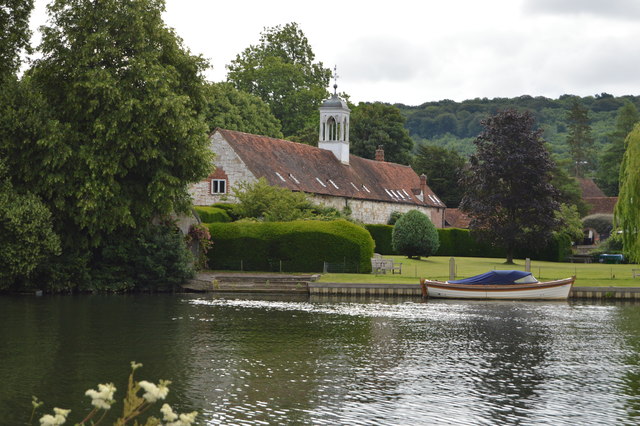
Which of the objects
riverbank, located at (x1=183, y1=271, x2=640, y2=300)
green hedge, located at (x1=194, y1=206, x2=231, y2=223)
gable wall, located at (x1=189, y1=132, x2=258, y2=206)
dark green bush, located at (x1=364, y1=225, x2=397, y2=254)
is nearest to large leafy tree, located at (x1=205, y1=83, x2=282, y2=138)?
gable wall, located at (x1=189, y1=132, x2=258, y2=206)


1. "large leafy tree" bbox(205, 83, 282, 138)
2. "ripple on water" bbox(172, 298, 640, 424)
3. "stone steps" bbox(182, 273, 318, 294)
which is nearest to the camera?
"ripple on water" bbox(172, 298, 640, 424)

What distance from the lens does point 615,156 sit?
118625 mm

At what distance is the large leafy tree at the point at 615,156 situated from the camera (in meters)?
117

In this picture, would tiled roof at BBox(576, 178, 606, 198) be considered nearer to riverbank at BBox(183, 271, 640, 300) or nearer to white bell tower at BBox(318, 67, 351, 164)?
white bell tower at BBox(318, 67, 351, 164)

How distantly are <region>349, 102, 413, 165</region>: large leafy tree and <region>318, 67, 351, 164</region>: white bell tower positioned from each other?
16569mm

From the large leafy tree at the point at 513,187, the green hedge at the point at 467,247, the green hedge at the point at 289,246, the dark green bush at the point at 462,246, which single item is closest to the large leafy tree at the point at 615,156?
the dark green bush at the point at 462,246

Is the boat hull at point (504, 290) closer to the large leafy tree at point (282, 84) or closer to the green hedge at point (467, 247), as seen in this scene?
the green hedge at point (467, 247)

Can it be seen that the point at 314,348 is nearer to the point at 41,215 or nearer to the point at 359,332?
the point at 359,332

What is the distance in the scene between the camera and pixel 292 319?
104ft

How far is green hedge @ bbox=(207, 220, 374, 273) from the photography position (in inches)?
1929

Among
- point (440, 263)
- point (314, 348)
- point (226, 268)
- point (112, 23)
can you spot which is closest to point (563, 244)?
point (440, 263)

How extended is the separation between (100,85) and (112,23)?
Result: 3.69m

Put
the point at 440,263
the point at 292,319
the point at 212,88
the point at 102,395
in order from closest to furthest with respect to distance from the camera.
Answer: the point at 102,395 < the point at 292,319 < the point at 212,88 < the point at 440,263

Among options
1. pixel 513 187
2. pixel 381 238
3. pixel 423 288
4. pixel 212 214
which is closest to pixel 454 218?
pixel 381 238
